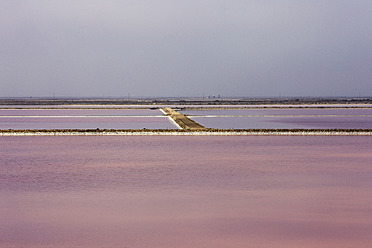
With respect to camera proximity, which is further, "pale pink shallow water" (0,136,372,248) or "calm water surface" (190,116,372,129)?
"calm water surface" (190,116,372,129)

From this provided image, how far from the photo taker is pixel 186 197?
32.9ft

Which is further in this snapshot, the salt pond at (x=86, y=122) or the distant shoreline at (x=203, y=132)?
the salt pond at (x=86, y=122)

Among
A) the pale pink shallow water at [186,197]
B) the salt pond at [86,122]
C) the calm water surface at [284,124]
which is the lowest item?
the pale pink shallow water at [186,197]

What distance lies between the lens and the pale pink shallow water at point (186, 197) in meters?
7.63

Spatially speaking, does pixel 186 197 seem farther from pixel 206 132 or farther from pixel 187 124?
pixel 187 124

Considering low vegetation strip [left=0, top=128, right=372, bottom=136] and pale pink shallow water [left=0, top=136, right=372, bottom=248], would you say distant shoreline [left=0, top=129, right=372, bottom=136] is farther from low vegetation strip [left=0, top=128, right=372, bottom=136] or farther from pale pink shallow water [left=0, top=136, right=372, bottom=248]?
pale pink shallow water [left=0, top=136, right=372, bottom=248]

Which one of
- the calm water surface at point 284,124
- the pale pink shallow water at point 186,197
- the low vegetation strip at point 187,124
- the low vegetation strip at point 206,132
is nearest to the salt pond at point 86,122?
the low vegetation strip at point 187,124

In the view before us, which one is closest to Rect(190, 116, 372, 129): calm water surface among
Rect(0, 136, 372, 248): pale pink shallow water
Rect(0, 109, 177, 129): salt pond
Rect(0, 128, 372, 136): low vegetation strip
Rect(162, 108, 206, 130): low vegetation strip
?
Rect(162, 108, 206, 130): low vegetation strip

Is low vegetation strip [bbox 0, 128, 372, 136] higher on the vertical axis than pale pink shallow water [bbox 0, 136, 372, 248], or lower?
higher

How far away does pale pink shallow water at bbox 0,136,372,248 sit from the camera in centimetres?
763

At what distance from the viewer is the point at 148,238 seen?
7.54 metres

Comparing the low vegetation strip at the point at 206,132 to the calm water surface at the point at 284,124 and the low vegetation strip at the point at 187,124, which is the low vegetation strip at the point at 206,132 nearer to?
the low vegetation strip at the point at 187,124

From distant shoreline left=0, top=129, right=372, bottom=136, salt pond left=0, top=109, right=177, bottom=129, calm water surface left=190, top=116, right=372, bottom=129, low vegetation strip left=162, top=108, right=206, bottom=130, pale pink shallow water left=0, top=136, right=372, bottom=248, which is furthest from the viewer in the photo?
salt pond left=0, top=109, right=177, bottom=129

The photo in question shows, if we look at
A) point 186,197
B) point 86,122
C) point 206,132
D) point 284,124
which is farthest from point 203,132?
point 186,197
